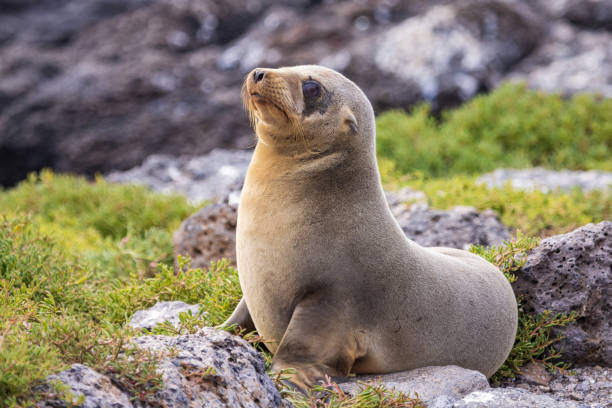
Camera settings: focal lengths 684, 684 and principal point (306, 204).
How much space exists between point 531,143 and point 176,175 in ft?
18.0

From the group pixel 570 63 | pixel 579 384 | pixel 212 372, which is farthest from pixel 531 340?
pixel 570 63

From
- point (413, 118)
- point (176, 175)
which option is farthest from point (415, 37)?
point (176, 175)

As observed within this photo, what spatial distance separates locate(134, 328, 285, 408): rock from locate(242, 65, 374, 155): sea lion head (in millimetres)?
1130

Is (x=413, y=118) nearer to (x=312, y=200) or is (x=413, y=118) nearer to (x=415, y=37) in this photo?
(x=415, y=37)

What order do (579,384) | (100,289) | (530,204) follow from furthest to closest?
(530,204) → (100,289) → (579,384)

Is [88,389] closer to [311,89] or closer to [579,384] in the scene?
[311,89]

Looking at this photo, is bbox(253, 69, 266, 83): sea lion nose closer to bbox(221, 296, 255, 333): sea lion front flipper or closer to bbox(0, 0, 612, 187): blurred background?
bbox(221, 296, 255, 333): sea lion front flipper

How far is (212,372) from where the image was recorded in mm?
2525

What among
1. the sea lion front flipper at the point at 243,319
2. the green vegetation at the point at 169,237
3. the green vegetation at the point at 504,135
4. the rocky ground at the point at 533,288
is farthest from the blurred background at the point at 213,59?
the sea lion front flipper at the point at 243,319

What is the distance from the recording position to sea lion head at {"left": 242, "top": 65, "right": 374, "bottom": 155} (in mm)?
3385

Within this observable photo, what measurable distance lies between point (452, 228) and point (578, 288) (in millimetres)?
1695

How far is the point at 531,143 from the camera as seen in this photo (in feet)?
33.8

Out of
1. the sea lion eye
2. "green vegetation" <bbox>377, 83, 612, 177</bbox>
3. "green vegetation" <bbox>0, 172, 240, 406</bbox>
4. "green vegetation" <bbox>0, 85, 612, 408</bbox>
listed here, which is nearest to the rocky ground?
"green vegetation" <bbox>0, 85, 612, 408</bbox>

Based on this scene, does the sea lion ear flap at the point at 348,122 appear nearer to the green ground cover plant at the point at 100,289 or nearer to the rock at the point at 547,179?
the green ground cover plant at the point at 100,289
